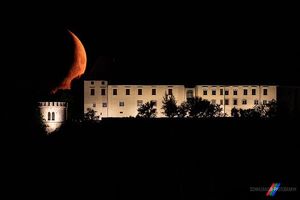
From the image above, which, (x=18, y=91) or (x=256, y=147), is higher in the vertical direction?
(x=18, y=91)

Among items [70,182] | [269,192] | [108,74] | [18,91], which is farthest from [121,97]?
[269,192]

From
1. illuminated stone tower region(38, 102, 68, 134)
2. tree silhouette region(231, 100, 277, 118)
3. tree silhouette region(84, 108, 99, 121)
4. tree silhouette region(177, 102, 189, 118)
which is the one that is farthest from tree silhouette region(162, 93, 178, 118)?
illuminated stone tower region(38, 102, 68, 134)

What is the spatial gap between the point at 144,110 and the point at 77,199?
26.8 meters

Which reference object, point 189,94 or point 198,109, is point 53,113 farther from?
point 189,94

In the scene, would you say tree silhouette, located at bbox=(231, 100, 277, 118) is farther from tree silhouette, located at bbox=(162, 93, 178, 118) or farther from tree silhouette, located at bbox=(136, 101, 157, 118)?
tree silhouette, located at bbox=(136, 101, 157, 118)

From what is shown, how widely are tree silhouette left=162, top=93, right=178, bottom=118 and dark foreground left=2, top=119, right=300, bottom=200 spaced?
34.5ft

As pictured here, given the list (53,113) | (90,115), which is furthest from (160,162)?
(90,115)

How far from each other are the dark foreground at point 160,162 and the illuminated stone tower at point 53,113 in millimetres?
5405

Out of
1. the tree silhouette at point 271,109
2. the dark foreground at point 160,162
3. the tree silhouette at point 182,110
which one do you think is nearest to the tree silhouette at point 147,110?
the tree silhouette at point 182,110

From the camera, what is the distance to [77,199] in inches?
819

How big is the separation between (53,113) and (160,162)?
56.8ft

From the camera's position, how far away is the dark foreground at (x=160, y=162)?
71.0 feet

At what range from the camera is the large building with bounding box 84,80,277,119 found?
4891cm

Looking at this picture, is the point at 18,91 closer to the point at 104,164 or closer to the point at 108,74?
the point at 108,74
